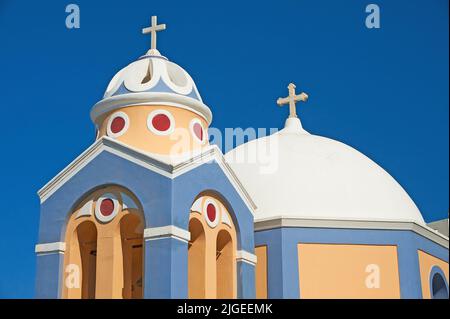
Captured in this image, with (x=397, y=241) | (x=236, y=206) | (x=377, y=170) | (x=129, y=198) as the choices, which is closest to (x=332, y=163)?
(x=377, y=170)

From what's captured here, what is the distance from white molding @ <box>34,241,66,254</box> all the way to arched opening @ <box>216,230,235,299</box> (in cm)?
284

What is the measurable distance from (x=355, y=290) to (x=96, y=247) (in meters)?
5.50

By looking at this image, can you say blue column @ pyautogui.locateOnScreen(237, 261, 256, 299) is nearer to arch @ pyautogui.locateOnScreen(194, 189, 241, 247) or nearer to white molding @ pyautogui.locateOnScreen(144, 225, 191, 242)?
arch @ pyautogui.locateOnScreen(194, 189, 241, 247)

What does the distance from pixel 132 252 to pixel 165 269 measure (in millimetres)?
2703

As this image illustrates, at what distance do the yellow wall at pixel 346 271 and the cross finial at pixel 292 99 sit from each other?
4.95m

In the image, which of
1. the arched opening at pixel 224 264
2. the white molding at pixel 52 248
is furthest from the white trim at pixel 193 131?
the white molding at pixel 52 248

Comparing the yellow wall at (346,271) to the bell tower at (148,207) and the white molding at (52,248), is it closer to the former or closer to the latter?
the bell tower at (148,207)

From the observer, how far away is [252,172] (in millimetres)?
18438

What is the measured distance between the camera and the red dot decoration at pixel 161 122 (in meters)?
15.0

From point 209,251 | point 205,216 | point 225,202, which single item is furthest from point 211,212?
point 209,251

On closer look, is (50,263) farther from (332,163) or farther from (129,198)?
(332,163)

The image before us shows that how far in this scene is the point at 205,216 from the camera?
14453 mm

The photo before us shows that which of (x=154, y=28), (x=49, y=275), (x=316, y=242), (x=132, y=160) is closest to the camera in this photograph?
(x=132, y=160)

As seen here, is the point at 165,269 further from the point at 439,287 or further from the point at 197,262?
the point at 439,287
